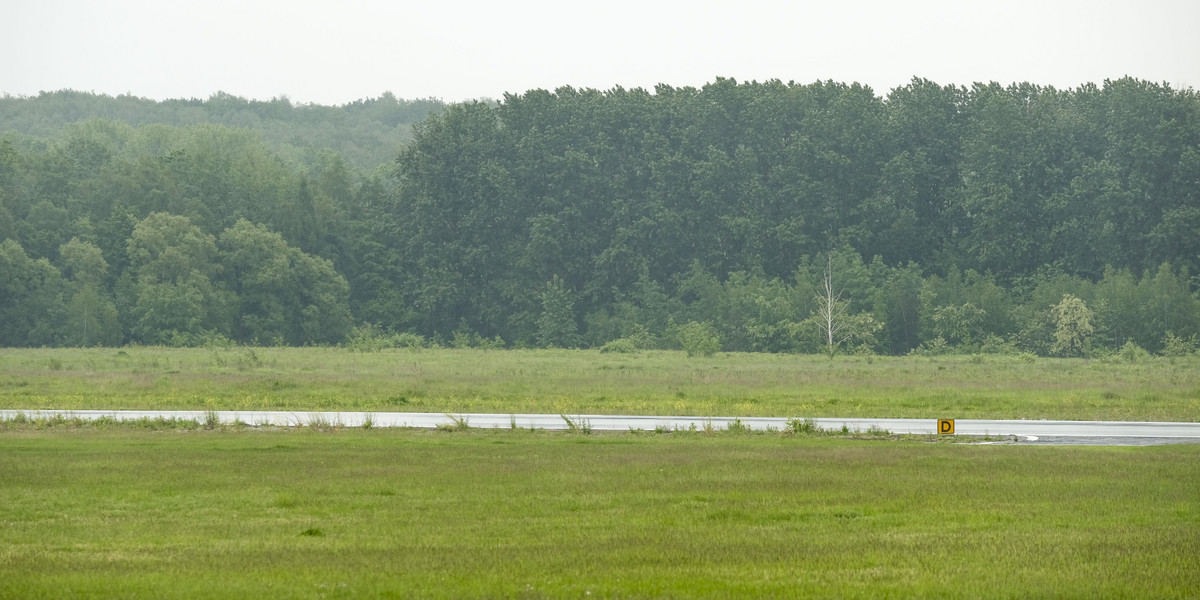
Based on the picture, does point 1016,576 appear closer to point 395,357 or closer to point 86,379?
point 86,379

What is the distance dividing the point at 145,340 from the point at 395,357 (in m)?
25.2

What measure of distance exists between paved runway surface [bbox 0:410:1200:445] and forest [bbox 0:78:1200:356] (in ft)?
151

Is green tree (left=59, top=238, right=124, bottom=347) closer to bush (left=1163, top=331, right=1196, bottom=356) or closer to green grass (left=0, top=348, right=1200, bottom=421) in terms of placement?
green grass (left=0, top=348, right=1200, bottom=421)

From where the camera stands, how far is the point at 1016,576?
1422 cm

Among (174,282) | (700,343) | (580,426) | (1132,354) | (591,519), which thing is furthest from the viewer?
(174,282)

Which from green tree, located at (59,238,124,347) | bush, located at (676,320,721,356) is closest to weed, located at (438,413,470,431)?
bush, located at (676,320,721,356)

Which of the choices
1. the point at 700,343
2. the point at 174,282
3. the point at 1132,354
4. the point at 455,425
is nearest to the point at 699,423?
the point at 455,425

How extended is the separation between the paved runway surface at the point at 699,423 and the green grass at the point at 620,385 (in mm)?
2347

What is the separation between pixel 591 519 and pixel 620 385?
3095 cm

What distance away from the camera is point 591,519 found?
18344mm

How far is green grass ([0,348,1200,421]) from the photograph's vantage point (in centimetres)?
3938

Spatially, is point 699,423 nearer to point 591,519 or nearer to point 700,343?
point 591,519

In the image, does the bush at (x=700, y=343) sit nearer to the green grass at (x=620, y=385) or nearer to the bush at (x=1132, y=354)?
the green grass at (x=620, y=385)

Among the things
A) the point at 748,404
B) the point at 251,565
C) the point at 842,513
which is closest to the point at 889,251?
the point at 748,404
